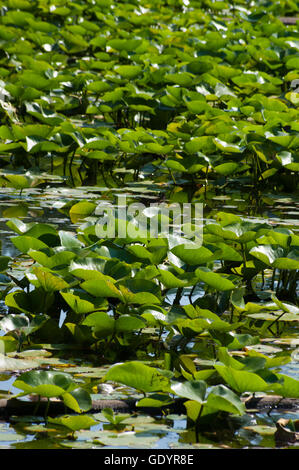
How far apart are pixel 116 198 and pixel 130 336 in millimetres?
1682

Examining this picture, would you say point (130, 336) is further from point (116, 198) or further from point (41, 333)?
point (116, 198)

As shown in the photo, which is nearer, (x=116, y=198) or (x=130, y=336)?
(x=130, y=336)

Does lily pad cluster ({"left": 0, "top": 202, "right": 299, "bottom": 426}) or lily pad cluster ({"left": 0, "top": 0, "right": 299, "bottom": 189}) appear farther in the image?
lily pad cluster ({"left": 0, "top": 0, "right": 299, "bottom": 189})

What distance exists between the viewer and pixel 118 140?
438 cm

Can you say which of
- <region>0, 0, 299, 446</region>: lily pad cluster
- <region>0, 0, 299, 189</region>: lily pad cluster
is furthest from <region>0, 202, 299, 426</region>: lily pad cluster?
<region>0, 0, 299, 189</region>: lily pad cluster

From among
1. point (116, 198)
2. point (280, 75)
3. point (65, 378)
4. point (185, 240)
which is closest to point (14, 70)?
point (280, 75)
